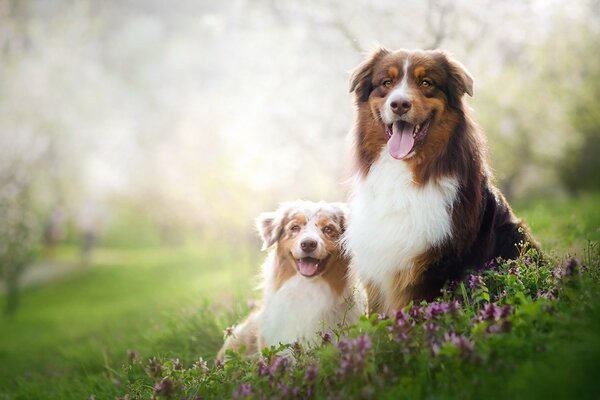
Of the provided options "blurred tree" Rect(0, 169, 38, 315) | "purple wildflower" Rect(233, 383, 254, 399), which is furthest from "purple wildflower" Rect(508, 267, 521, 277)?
"blurred tree" Rect(0, 169, 38, 315)

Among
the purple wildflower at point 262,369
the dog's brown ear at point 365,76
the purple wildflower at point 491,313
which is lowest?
the purple wildflower at point 262,369

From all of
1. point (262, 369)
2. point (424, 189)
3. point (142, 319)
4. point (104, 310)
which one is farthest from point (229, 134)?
point (262, 369)

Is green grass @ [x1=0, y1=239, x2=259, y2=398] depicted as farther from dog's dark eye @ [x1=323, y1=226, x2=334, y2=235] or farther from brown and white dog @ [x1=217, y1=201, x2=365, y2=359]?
dog's dark eye @ [x1=323, y1=226, x2=334, y2=235]

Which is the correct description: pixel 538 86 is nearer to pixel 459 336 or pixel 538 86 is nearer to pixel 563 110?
pixel 563 110

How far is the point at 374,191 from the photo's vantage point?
4.91 meters

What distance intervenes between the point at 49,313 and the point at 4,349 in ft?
24.9

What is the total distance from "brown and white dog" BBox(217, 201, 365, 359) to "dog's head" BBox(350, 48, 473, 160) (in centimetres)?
104

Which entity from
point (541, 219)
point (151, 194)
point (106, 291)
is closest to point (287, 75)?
point (541, 219)

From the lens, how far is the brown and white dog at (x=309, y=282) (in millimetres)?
5465

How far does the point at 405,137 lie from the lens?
4.66 m

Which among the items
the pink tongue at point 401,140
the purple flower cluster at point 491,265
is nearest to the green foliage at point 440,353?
Result: the purple flower cluster at point 491,265

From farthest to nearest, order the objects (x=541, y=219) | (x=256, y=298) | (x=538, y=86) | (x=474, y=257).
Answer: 1. (x=538, y=86)
2. (x=541, y=219)
3. (x=256, y=298)
4. (x=474, y=257)

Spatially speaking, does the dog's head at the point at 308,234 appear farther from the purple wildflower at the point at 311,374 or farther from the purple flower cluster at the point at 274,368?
the purple wildflower at the point at 311,374

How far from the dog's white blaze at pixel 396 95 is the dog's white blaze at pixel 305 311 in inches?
66.1
